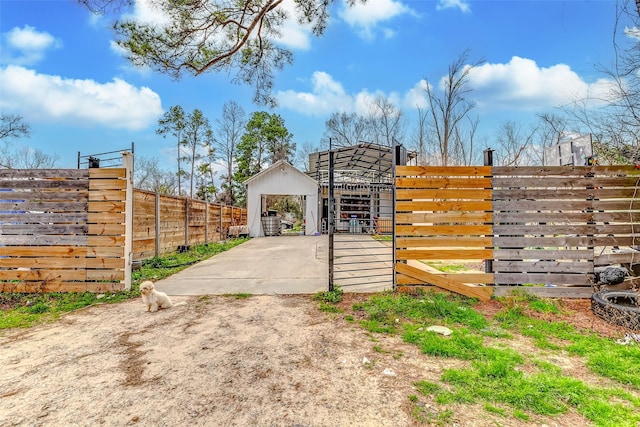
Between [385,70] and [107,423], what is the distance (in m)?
17.1

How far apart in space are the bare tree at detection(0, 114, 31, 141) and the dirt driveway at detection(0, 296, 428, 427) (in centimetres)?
1633

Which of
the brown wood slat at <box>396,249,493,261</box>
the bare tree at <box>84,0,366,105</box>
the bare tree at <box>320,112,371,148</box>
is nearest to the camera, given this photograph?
the brown wood slat at <box>396,249,493,261</box>

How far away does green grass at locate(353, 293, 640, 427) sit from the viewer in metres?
1.83

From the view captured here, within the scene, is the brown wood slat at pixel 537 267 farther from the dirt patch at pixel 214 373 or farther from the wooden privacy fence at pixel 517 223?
the dirt patch at pixel 214 373

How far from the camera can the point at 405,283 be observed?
441cm

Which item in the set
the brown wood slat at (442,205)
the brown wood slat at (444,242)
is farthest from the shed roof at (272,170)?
the brown wood slat at (444,242)

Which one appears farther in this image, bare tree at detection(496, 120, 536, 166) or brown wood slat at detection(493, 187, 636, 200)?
bare tree at detection(496, 120, 536, 166)

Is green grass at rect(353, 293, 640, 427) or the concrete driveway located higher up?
the concrete driveway

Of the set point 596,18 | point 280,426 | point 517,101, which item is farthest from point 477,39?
point 280,426

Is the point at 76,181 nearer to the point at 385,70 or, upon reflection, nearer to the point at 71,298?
the point at 71,298

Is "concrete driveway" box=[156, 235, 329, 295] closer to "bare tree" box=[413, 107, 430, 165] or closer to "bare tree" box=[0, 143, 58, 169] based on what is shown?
"bare tree" box=[413, 107, 430, 165]

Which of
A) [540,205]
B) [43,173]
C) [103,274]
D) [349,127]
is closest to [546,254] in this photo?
[540,205]

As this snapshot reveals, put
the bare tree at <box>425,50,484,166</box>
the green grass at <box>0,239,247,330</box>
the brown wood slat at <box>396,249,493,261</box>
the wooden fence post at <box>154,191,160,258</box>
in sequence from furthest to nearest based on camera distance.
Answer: the bare tree at <box>425,50,484,166</box>, the wooden fence post at <box>154,191,160,258</box>, the brown wood slat at <box>396,249,493,261</box>, the green grass at <box>0,239,247,330</box>

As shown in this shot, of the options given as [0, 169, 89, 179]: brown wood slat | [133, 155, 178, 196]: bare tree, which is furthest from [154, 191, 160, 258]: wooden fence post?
[133, 155, 178, 196]: bare tree
